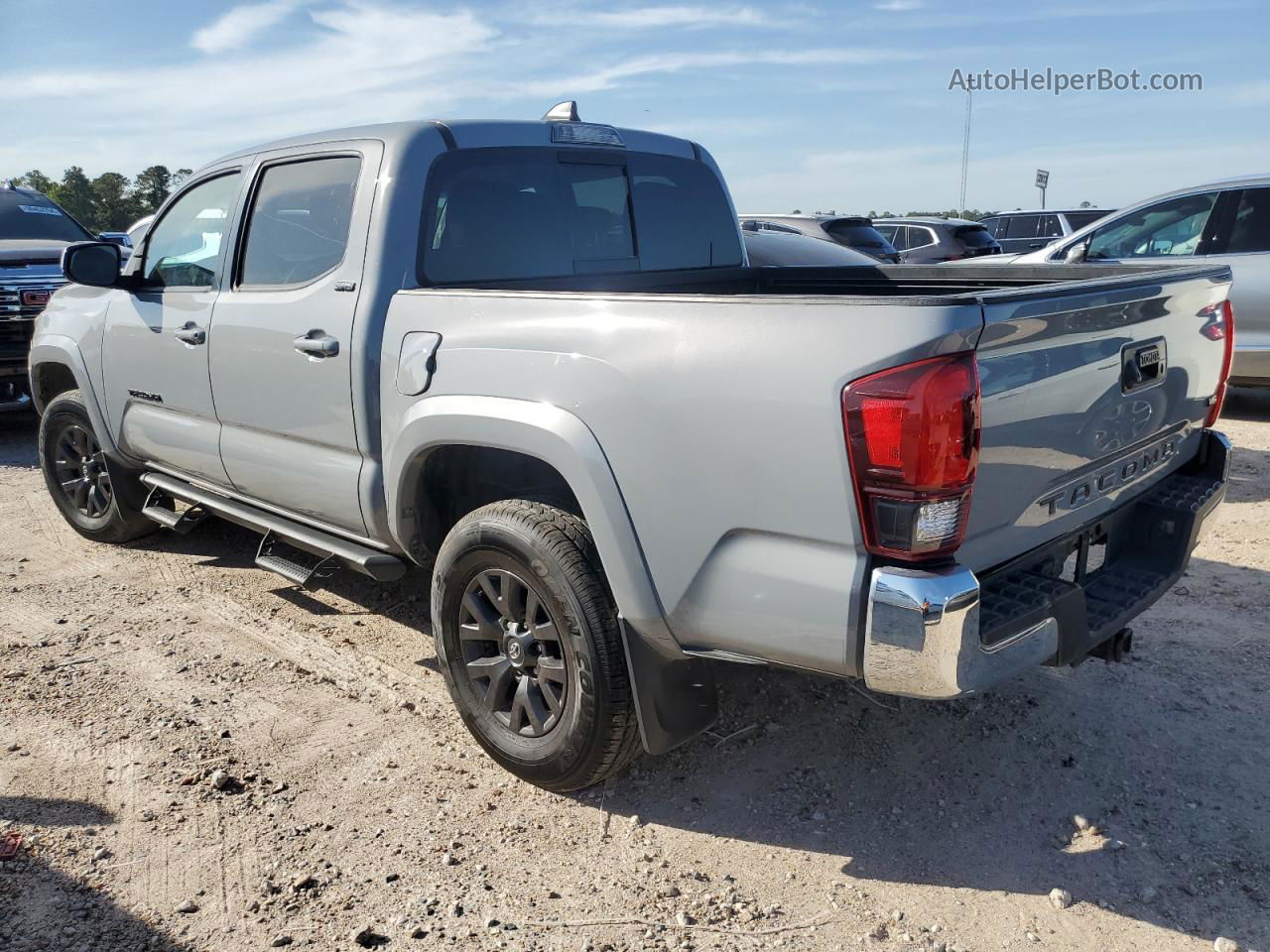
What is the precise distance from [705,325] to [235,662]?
263 cm

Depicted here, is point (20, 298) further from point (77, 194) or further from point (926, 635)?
point (77, 194)

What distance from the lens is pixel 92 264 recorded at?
4582 mm

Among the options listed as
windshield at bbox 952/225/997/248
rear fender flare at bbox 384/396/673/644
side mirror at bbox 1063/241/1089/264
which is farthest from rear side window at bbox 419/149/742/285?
windshield at bbox 952/225/997/248

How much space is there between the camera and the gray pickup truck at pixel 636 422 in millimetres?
2275

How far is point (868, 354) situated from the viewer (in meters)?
2.21

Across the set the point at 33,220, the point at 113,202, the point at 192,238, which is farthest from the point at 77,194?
the point at 192,238

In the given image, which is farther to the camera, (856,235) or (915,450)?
(856,235)

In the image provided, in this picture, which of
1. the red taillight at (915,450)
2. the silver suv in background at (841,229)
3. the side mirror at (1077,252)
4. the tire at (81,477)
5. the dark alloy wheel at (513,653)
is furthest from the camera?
the silver suv in background at (841,229)

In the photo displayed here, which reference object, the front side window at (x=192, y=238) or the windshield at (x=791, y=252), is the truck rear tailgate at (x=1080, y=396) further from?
the windshield at (x=791, y=252)

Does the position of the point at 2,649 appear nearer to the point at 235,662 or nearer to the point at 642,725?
the point at 235,662

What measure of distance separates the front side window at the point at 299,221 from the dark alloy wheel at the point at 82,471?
196cm

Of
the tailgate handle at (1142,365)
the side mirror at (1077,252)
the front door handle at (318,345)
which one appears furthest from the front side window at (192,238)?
the side mirror at (1077,252)

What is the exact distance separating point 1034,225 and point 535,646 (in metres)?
16.9

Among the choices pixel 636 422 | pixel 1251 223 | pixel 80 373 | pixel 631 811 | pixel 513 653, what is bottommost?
pixel 631 811
